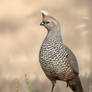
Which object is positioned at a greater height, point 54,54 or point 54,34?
point 54,34

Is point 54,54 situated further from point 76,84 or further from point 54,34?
point 76,84

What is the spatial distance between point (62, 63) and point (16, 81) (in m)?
1.28

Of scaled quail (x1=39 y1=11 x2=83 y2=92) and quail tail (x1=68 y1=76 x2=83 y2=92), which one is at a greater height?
scaled quail (x1=39 y1=11 x2=83 y2=92)

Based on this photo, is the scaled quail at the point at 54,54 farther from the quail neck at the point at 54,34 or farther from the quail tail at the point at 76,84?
the quail tail at the point at 76,84

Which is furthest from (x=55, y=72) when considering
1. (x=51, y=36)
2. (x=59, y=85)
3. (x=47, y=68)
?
(x=59, y=85)

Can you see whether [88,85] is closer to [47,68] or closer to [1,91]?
[1,91]

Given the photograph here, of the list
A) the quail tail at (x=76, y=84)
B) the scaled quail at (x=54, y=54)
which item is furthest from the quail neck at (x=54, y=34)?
the quail tail at (x=76, y=84)

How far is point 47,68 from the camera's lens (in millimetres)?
3053

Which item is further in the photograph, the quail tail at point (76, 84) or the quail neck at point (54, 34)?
the quail tail at point (76, 84)

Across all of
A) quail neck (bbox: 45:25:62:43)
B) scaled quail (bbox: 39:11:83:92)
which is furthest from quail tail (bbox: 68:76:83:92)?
quail neck (bbox: 45:25:62:43)

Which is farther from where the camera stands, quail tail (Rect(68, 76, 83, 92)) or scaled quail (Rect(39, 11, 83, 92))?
quail tail (Rect(68, 76, 83, 92))

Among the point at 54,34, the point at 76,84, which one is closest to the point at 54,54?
the point at 54,34

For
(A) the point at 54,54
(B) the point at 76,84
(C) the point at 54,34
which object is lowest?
(B) the point at 76,84

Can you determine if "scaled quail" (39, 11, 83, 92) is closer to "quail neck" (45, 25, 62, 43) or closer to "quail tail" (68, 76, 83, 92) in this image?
"quail neck" (45, 25, 62, 43)
